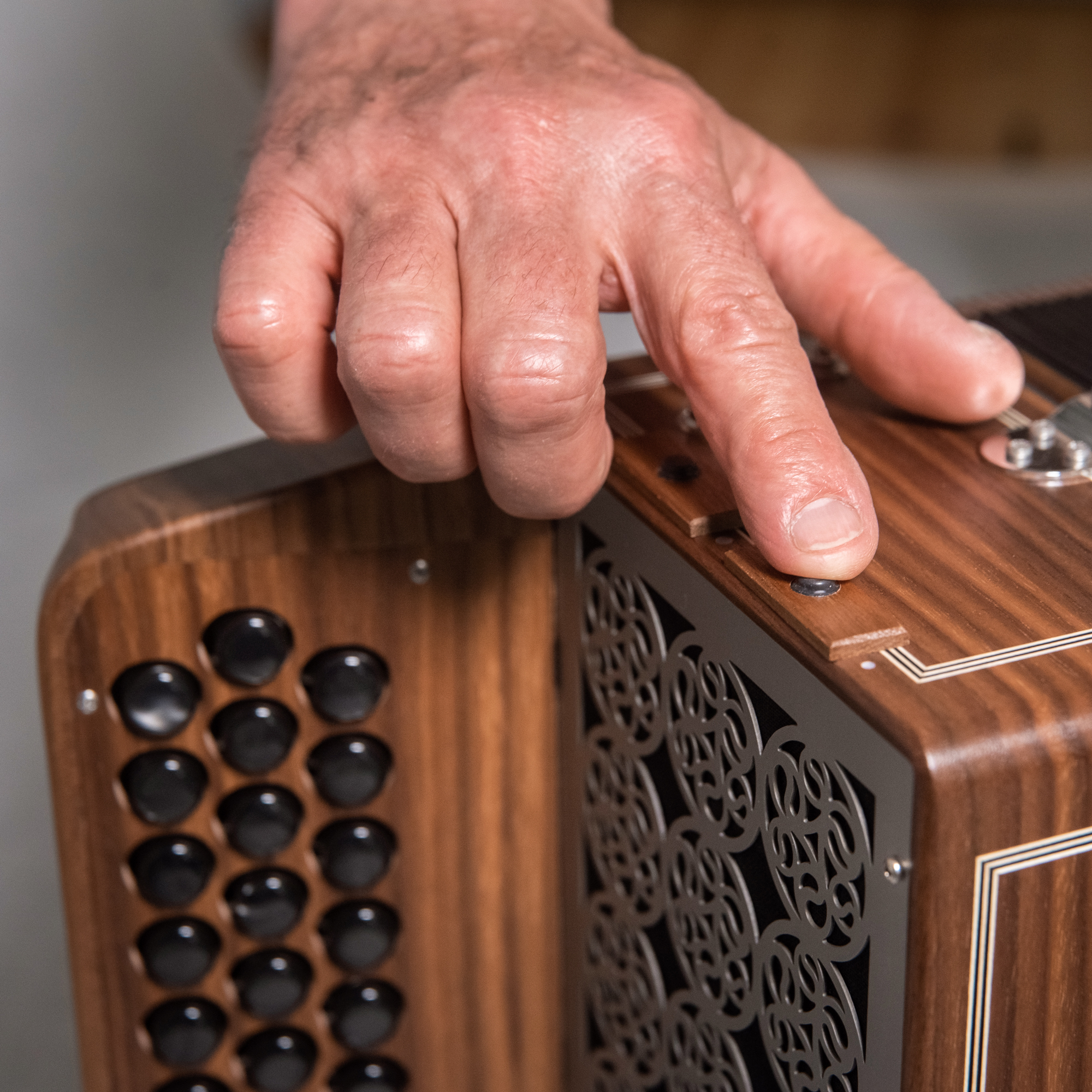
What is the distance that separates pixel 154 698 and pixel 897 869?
1.28 feet

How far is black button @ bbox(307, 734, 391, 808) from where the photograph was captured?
713mm

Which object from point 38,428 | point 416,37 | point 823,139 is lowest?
point 38,428

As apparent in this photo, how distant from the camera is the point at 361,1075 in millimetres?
787

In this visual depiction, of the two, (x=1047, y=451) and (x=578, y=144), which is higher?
(x=578, y=144)

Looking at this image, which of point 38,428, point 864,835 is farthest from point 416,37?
point 38,428

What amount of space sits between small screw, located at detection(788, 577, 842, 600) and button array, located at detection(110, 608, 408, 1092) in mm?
273

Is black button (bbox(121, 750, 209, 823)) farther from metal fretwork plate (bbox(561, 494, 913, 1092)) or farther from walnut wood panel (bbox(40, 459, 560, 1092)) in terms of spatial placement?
metal fretwork plate (bbox(561, 494, 913, 1092))

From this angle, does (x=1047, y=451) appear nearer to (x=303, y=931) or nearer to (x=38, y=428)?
(x=303, y=931)

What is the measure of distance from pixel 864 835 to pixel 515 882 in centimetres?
33

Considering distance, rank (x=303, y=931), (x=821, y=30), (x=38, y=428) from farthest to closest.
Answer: (x=821, y=30) → (x=38, y=428) → (x=303, y=931)

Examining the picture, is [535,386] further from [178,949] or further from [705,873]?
[178,949]

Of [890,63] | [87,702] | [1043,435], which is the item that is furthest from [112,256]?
[1043,435]

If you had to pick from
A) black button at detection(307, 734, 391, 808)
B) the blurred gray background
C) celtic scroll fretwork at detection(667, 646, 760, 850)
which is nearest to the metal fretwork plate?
celtic scroll fretwork at detection(667, 646, 760, 850)

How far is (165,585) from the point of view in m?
0.68
